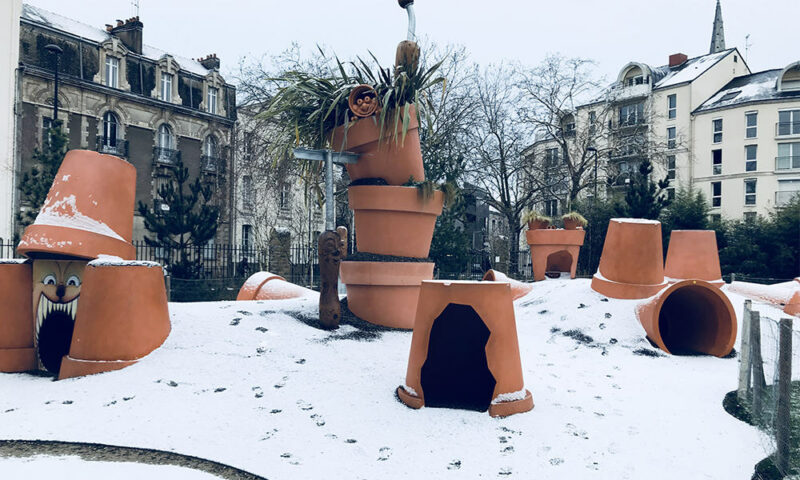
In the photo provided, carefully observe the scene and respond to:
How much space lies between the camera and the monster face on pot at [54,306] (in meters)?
5.11

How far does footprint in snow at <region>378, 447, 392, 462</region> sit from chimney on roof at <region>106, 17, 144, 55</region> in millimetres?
26811

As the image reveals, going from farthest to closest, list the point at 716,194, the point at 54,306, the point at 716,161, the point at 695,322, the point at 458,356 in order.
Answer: the point at 716,194 → the point at 716,161 → the point at 695,322 → the point at 54,306 → the point at 458,356

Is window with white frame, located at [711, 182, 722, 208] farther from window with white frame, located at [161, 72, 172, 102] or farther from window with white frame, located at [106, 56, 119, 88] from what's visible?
window with white frame, located at [106, 56, 119, 88]

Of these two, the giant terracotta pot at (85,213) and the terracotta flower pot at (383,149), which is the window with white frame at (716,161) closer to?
the terracotta flower pot at (383,149)

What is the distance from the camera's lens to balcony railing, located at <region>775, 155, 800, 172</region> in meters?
31.8

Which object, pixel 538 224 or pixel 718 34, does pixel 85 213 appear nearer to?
pixel 538 224

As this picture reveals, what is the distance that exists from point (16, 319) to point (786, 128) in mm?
37564

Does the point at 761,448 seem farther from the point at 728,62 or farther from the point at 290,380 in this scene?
the point at 728,62

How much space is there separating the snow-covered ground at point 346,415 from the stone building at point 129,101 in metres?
15.7

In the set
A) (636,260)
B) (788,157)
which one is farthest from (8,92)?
(788,157)

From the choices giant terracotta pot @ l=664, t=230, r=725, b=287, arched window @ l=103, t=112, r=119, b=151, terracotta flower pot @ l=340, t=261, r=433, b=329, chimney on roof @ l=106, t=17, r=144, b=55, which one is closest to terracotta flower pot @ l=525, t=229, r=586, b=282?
giant terracotta pot @ l=664, t=230, r=725, b=287

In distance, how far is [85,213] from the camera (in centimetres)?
521

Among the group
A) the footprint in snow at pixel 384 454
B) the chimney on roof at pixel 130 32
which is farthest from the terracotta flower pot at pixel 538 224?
the chimney on roof at pixel 130 32

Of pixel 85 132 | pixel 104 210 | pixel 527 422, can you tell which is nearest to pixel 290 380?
pixel 527 422
